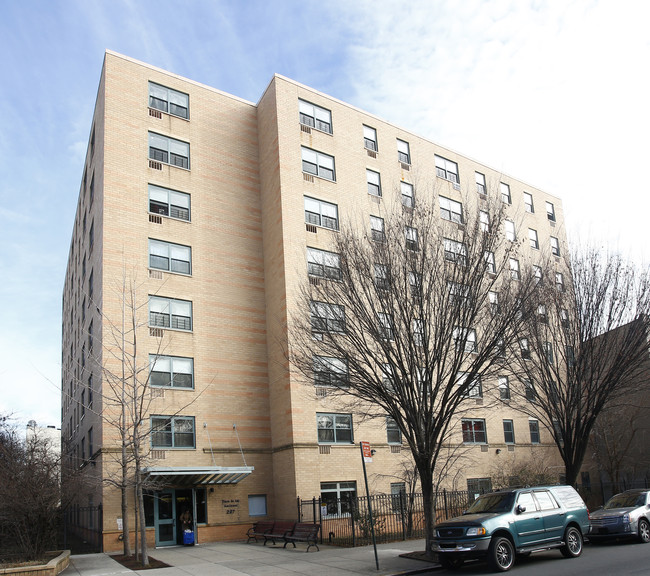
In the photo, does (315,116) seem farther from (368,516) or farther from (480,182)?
(368,516)

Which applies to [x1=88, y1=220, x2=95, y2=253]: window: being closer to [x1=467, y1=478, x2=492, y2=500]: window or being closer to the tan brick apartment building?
the tan brick apartment building

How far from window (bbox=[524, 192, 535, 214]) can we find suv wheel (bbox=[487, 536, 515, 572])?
100 ft

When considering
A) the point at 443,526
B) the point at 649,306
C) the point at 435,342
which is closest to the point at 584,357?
the point at 649,306

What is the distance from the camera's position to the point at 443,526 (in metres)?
14.0

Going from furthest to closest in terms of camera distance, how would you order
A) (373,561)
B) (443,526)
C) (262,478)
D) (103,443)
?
(262,478) → (103,443) → (373,561) → (443,526)

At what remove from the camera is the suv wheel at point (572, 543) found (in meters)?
14.8

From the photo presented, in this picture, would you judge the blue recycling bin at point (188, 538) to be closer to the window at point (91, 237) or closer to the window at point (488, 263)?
the window at point (91, 237)

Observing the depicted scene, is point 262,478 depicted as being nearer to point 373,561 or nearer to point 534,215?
point 373,561

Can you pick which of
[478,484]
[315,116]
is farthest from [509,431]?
[315,116]

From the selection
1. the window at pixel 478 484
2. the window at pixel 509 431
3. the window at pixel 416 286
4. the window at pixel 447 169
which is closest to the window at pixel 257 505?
the window at pixel 478 484

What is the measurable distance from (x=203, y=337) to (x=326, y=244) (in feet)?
23.5

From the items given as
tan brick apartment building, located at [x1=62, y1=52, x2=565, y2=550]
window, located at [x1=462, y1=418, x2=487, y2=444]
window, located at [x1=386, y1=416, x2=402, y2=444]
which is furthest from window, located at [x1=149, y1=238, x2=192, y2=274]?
window, located at [x1=462, y1=418, x2=487, y2=444]

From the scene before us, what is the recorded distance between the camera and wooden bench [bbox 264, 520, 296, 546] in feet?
65.3

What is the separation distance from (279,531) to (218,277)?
1140 cm
